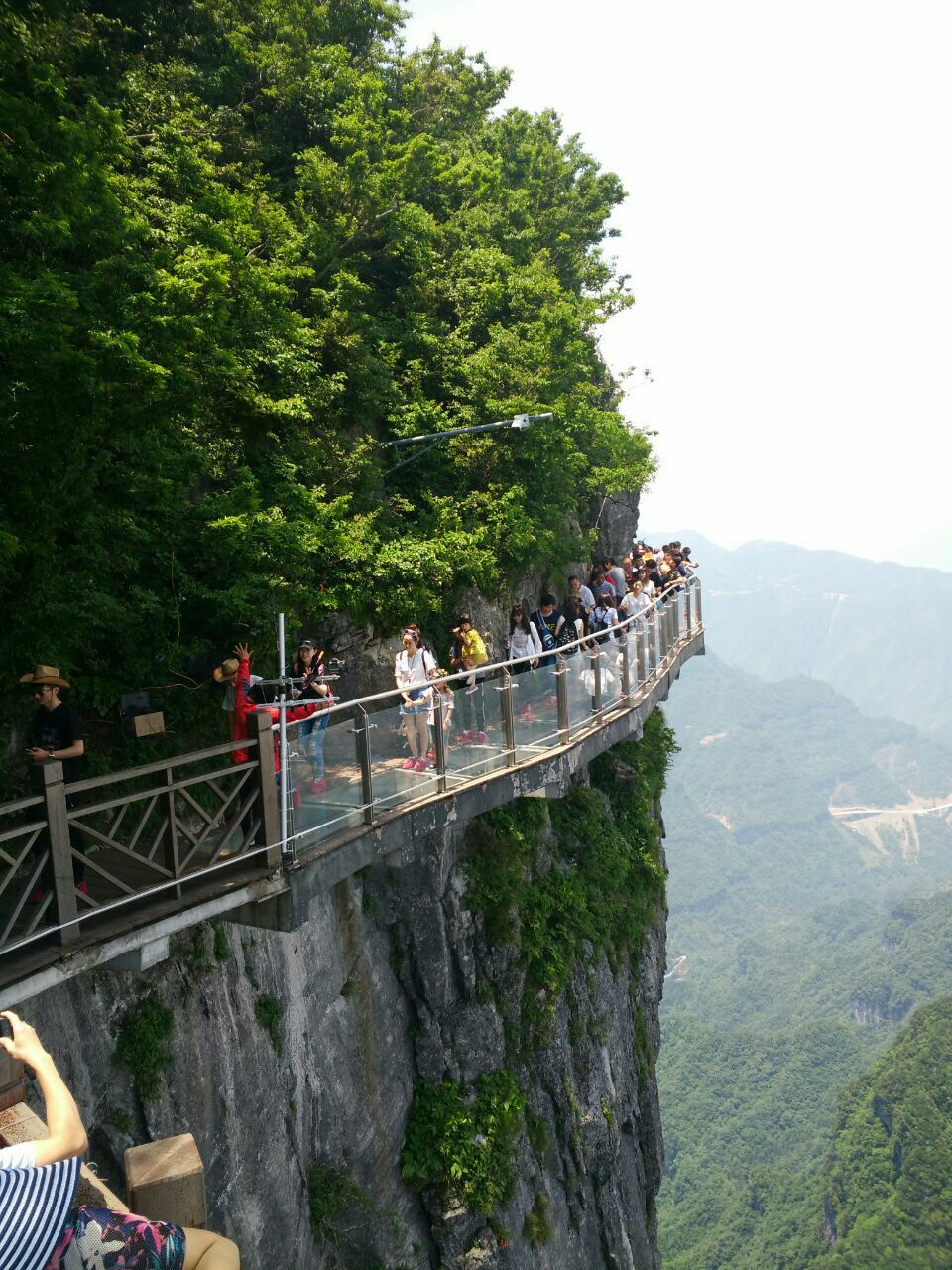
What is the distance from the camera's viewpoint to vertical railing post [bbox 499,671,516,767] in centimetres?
1109

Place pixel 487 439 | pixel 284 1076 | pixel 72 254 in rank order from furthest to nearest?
1. pixel 487 439
2. pixel 284 1076
3. pixel 72 254

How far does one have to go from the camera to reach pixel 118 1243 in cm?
339

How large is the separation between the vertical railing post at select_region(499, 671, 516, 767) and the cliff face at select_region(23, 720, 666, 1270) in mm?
1970

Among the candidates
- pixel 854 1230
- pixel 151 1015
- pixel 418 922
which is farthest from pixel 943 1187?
pixel 151 1015

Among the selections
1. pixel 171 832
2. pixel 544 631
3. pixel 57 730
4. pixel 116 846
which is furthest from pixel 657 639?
pixel 116 846

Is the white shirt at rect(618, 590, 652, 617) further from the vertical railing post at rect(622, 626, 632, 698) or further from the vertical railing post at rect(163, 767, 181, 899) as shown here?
the vertical railing post at rect(163, 767, 181, 899)

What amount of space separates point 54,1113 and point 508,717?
847cm

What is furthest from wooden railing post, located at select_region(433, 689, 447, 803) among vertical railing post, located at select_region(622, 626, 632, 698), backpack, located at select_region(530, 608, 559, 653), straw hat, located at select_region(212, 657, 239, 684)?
vertical railing post, located at select_region(622, 626, 632, 698)

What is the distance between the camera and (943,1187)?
76.6 meters

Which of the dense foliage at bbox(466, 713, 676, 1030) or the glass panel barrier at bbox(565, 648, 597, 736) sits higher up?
the glass panel barrier at bbox(565, 648, 597, 736)

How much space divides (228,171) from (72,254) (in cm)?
726

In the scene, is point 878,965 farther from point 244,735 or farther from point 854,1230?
point 244,735

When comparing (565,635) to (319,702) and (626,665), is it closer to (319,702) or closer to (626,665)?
(626,665)

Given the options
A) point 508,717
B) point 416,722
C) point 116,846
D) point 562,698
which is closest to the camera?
point 116,846
